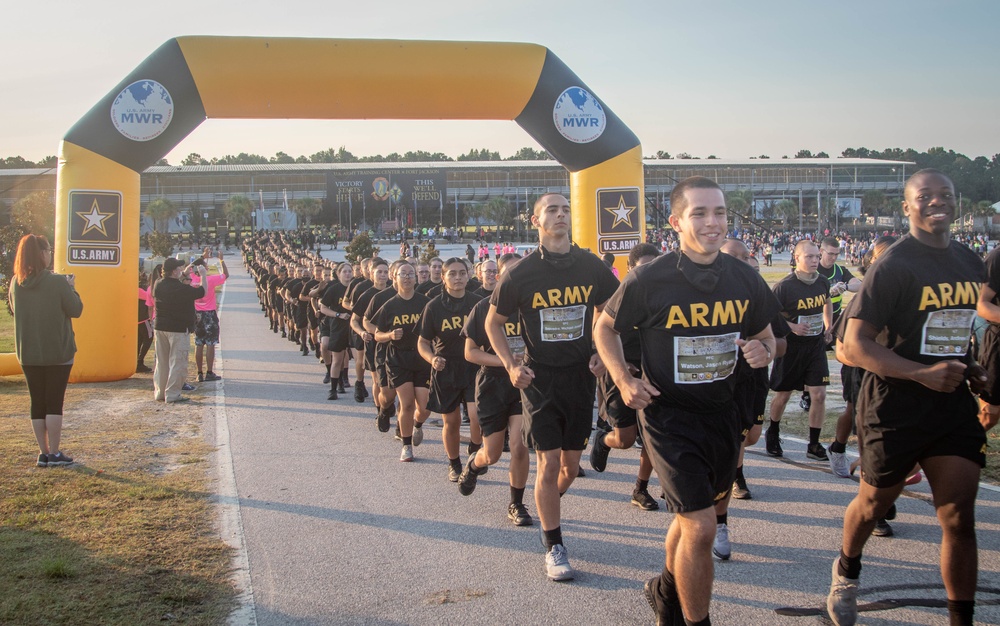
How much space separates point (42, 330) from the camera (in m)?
7.16

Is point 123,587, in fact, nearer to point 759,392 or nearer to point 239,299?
point 759,392

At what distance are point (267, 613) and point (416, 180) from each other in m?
86.6

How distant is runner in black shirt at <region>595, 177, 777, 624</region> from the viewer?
11.9ft

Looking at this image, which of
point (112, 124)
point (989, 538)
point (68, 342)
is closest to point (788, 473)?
point (989, 538)

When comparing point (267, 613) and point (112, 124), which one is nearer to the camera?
point (267, 613)

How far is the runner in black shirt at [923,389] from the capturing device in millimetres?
3680

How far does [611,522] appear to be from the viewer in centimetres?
576

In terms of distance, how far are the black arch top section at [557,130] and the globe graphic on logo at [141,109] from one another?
5179 mm

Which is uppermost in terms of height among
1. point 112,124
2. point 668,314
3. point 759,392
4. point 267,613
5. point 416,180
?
point 416,180

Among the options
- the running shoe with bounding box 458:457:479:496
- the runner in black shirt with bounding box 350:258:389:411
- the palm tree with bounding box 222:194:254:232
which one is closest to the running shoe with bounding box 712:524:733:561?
the running shoe with bounding box 458:457:479:496

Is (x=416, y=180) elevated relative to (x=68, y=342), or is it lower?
elevated

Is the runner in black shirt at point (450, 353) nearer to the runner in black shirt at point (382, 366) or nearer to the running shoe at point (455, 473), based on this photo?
the running shoe at point (455, 473)

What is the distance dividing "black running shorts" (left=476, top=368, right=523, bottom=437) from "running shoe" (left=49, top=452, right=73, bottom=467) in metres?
4.02

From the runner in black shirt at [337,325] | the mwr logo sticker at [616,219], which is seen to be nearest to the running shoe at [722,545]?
the runner in black shirt at [337,325]
